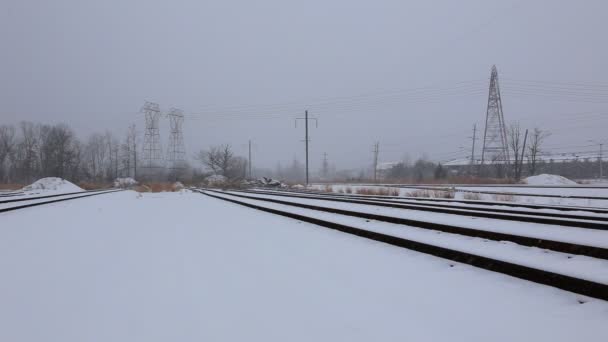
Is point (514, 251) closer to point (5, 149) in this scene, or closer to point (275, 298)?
point (275, 298)

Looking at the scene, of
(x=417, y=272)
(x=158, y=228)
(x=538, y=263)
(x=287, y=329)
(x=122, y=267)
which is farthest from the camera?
(x=158, y=228)

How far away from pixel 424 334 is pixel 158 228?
6961 mm

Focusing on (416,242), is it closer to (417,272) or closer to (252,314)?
(417,272)

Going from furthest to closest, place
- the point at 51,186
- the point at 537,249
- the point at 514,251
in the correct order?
1. the point at 51,186
2. the point at 537,249
3. the point at 514,251

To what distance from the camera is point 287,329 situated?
2.51 m

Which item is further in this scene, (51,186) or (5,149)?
(5,149)

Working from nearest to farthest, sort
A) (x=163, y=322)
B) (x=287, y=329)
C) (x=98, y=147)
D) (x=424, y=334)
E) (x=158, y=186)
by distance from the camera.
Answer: (x=424, y=334) < (x=287, y=329) < (x=163, y=322) < (x=158, y=186) < (x=98, y=147)

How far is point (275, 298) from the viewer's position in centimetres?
316

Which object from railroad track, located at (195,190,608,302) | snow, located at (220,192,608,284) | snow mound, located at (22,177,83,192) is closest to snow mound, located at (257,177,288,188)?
snow mound, located at (22,177,83,192)

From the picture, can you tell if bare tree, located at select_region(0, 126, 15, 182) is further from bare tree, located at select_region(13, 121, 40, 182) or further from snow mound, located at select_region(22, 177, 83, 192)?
snow mound, located at select_region(22, 177, 83, 192)

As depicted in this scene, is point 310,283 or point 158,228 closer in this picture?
point 310,283

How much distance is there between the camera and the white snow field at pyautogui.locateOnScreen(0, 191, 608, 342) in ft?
8.00

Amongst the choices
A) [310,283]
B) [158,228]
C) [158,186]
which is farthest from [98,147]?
[310,283]

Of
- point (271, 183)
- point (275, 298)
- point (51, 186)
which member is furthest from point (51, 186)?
point (275, 298)
